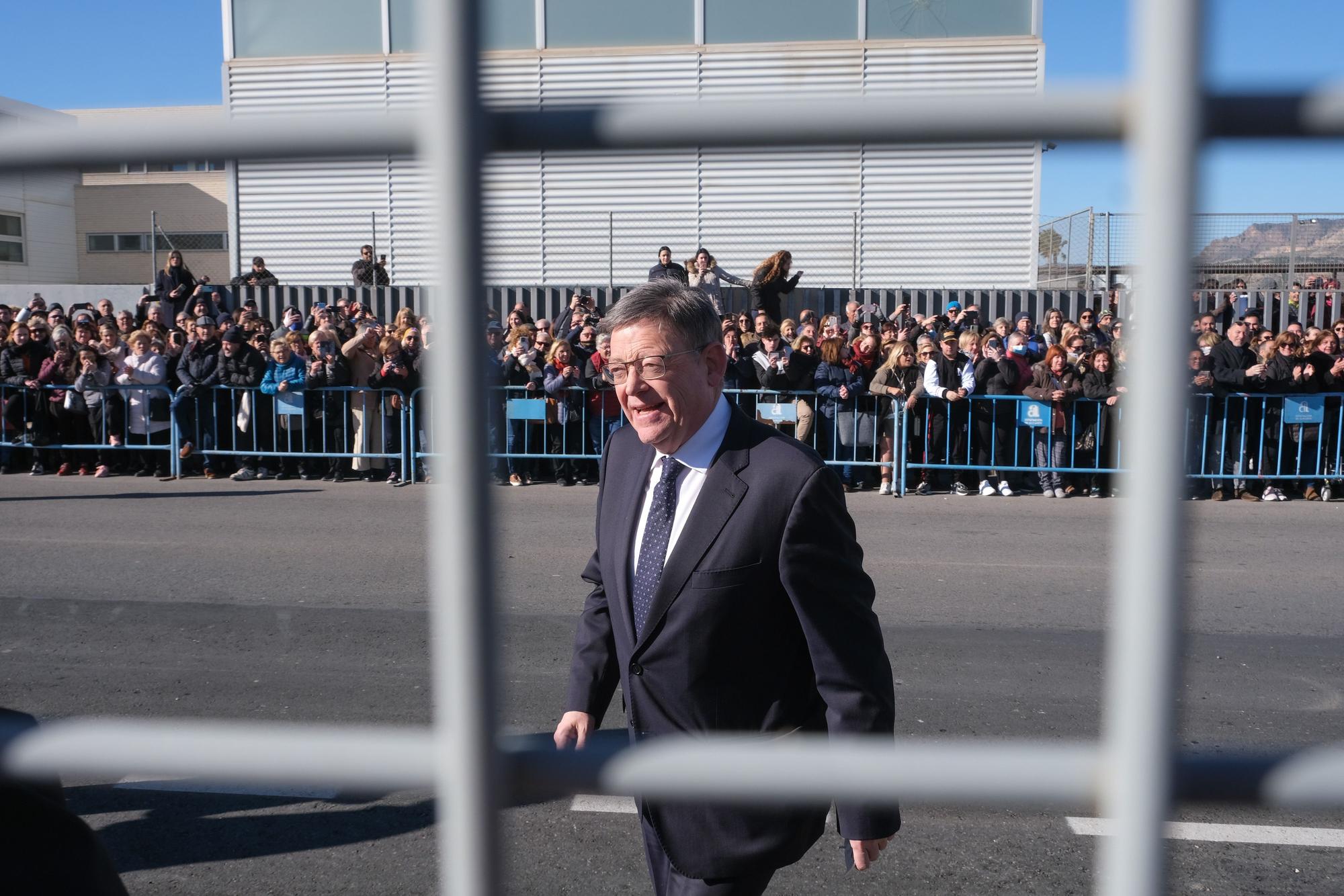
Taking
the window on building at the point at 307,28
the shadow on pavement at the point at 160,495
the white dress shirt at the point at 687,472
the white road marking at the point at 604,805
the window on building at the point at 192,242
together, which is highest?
the window on building at the point at 307,28

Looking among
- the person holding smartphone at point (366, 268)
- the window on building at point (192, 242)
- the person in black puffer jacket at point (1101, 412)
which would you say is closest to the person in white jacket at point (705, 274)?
the person in black puffer jacket at point (1101, 412)

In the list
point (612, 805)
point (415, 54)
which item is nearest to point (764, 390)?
point (612, 805)

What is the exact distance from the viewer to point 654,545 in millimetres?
2340

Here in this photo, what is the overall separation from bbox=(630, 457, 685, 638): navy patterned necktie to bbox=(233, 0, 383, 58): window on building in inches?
250

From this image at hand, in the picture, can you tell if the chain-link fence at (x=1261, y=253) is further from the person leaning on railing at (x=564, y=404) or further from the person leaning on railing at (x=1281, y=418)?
the person leaning on railing at (x=564, y=404)

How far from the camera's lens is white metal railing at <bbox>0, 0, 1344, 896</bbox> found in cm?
65

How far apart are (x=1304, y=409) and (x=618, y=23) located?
13.1 m

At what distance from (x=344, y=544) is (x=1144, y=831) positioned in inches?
339

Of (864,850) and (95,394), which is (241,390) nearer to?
(95,394)

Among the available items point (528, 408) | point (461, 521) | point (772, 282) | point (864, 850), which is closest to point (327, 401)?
point (528, 408)

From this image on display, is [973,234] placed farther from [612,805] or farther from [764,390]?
[612,805]

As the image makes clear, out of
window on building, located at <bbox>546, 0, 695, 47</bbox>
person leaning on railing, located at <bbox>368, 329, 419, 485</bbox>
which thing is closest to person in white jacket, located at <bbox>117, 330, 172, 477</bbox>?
person leaning on railing, located at <bbox>368, 329, 419, 485</bbox>

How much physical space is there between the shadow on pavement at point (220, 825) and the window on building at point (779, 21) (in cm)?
1776

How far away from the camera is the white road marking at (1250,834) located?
376 cm
